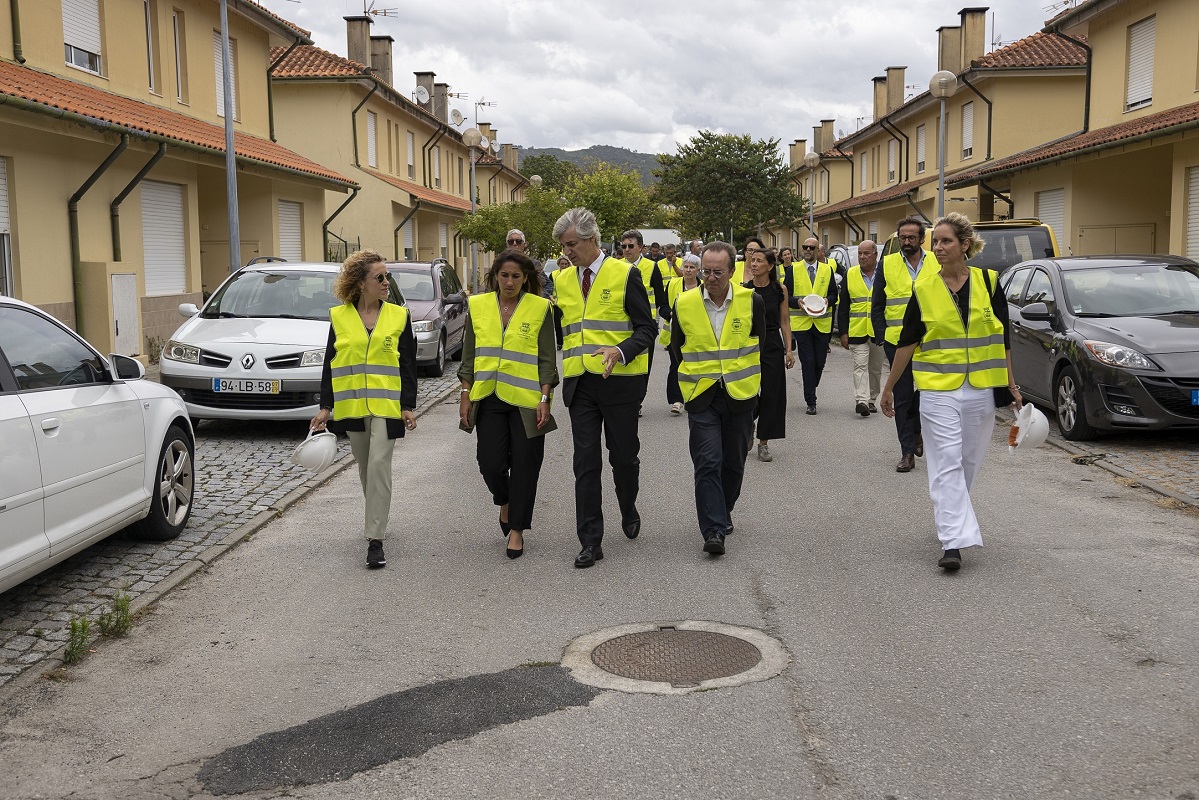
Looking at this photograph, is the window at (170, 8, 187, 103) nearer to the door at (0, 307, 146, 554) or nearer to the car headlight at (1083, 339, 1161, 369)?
the door at (0, 307, 146, 554)

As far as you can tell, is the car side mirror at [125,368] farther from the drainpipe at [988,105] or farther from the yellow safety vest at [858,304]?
the drainpipe at [988,105]

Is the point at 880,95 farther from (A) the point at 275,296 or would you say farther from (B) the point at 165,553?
(B) the point at 165,553

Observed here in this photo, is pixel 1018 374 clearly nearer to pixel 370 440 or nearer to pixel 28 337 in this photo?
pixel 370 440

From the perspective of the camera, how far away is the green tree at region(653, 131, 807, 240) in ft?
190

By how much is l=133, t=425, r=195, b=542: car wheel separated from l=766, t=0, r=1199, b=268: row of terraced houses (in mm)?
14533

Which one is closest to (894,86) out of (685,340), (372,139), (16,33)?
(372,139)

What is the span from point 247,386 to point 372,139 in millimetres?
28090

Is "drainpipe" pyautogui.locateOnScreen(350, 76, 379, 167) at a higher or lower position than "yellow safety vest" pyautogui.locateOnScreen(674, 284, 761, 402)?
higher

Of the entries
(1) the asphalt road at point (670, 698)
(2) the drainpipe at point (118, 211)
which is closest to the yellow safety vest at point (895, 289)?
(1) the asphalt road at point (670, 698)

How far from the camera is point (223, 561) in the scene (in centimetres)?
708

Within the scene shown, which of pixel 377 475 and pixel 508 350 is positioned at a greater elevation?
pixel 508 350

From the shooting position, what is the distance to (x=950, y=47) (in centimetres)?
3969

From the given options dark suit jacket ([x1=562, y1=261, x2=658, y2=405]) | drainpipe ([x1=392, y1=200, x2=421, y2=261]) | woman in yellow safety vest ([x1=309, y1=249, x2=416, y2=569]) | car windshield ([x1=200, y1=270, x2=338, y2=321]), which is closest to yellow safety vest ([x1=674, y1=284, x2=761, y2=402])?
dark suit jacket ([x1=562, y1=261, x2=658, y2=405])

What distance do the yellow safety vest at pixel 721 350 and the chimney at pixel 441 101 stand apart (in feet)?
168
